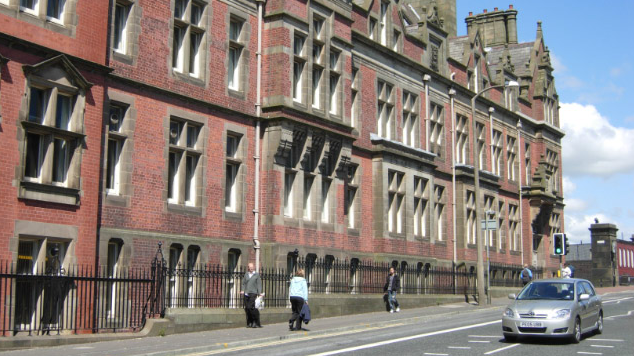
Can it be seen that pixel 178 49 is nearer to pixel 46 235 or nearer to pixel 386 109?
pixel 46 235

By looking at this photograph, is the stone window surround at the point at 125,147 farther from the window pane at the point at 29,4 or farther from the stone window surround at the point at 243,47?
the stone window surround at the point at 243,47

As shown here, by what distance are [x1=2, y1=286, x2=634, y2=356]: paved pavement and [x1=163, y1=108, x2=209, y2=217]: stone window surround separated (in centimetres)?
427

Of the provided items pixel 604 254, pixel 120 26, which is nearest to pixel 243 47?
pixel 120 26

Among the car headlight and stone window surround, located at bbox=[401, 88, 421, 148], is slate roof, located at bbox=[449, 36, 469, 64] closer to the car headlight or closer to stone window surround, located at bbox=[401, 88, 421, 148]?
stone window surround, located at bbox=[401, 88, 421, 148]

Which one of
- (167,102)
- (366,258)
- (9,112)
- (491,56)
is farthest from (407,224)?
(491,56)

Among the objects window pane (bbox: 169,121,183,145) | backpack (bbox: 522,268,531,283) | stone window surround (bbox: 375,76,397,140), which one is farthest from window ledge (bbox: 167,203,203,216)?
backpack (bbox: 522,268,531,283)

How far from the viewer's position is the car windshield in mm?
19578

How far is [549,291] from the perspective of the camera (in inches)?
787

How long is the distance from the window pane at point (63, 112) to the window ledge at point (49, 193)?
5.27 feet

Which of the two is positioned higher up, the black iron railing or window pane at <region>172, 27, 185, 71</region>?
window pane at <region>172, 27, 185, 71</region>

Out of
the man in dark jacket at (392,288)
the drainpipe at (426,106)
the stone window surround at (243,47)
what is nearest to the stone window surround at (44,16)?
the stone window surround at (243,47)

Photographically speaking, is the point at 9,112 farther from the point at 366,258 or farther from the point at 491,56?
the point at 491,56

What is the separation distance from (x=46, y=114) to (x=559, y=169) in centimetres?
4297

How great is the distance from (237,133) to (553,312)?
12.1 meters
